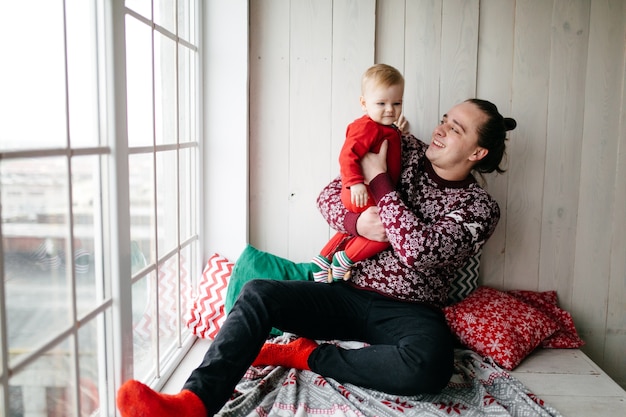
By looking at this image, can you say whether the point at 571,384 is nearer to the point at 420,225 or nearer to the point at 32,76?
the point at 420,225

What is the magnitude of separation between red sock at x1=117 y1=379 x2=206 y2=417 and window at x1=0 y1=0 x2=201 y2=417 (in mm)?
109

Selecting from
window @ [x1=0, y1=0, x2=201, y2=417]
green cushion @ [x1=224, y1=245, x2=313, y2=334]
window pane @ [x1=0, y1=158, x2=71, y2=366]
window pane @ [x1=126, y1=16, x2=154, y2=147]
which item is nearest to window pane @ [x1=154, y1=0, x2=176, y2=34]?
window @ [x1=0, y1=0, x2=201, y2=417]

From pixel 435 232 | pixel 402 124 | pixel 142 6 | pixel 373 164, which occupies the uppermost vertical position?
pixel 142 6

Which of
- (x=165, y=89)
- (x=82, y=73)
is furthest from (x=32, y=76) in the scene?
(x=165, y=89)

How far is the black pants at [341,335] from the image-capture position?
1801mm

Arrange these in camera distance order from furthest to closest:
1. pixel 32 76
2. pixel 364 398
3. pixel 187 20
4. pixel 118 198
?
pixel 187 20, pixel 364 398, pixel 118 198, pixel 32 76

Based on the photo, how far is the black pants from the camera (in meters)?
1.80

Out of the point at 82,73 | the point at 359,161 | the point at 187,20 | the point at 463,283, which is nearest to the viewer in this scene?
the point at 82,73

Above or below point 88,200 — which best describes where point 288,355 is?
below

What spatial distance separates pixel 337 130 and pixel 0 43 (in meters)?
1.75

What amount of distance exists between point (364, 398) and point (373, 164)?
852mm

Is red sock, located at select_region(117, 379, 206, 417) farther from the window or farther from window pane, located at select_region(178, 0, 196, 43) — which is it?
window pane, located at select_region(178, 0, 196, 43)

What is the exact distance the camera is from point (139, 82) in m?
Answer: 1.84

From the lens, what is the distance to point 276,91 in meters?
2.70
